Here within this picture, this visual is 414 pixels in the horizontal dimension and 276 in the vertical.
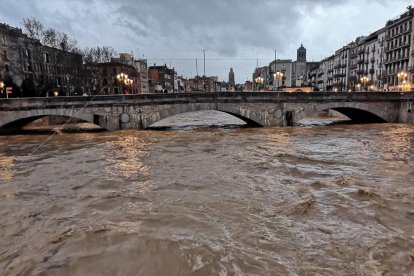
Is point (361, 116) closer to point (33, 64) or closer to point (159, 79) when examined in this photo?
point (33, 64)

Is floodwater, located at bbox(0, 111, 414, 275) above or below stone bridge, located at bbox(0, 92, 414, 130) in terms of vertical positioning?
below

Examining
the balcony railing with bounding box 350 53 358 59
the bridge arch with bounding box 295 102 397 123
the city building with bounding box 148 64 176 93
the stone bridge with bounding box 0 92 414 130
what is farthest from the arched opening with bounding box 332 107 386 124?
the city building with bounding box 148 64 176 93

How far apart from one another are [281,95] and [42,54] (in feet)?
153

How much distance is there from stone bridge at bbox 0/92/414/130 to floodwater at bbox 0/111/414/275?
12.1m

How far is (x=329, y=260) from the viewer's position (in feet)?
21.5

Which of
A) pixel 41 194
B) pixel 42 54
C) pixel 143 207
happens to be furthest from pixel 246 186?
pixel 42 54

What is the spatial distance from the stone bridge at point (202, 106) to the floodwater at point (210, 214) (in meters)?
12.1

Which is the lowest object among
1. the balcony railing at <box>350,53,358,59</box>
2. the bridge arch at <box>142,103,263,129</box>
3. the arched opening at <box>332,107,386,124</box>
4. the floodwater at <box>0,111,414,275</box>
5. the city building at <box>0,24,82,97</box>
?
the floodwater at <box>0,111,414,275</box>

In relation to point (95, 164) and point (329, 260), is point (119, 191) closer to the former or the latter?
point (95, 164)

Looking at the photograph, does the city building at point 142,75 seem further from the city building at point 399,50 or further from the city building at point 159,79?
the city building at point 399,50

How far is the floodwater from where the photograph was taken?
21.8ft

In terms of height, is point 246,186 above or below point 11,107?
below

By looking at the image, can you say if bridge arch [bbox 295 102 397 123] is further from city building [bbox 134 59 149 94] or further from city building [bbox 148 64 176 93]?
city building [bbox 148 64 176 93]

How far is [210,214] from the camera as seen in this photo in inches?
359
